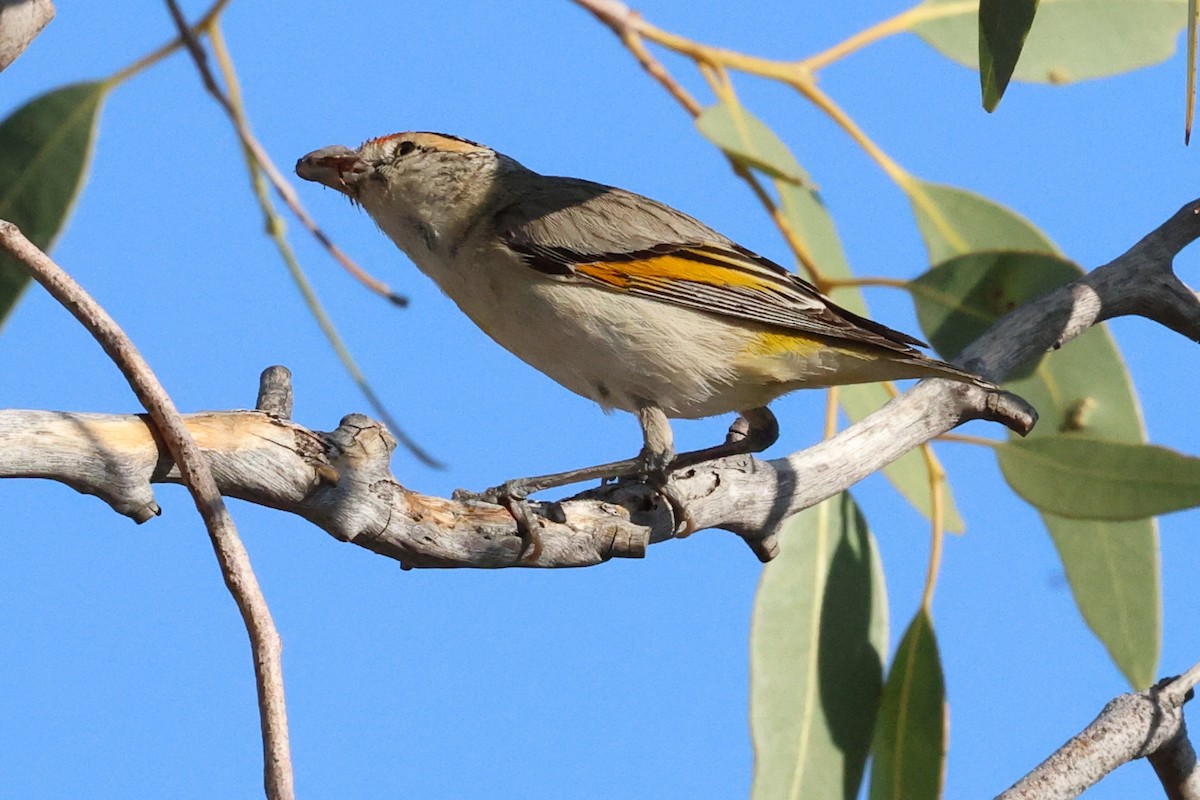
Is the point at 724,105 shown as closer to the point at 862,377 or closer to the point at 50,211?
the point at 862,377

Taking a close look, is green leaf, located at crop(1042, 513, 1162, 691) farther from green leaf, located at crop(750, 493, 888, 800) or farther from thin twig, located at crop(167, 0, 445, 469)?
thin twig, located at crop(167, 0, 445, 469)

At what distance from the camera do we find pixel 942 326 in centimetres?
344

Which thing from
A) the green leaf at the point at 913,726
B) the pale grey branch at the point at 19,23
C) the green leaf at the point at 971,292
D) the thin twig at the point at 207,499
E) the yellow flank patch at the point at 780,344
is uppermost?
the green leaf at the point at 971,292

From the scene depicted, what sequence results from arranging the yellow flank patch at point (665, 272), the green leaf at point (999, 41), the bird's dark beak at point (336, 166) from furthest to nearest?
the bird's dark beak at point (336, 166) → the yellow flank patch at point (665, 272) → the green leaf at point (999, 41)

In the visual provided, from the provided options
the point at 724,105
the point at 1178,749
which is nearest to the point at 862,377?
the point at 724,105

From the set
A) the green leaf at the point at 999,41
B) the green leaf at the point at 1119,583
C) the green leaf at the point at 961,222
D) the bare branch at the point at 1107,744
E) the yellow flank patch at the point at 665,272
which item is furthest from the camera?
the green leaf at the point at 961,222

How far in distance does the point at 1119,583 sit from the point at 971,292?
892 millimetres

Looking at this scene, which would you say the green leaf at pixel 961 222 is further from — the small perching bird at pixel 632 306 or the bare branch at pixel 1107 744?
the bare branch at pixel 1107 744

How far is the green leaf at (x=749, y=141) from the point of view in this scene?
295 cm

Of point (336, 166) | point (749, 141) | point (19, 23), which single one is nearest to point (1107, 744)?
point (749, 141)

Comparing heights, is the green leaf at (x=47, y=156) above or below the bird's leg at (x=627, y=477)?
above

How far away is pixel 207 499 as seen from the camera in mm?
1849

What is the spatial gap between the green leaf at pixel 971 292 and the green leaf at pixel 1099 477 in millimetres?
318

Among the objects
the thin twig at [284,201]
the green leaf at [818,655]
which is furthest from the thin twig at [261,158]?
the green leaf at [818,655]
